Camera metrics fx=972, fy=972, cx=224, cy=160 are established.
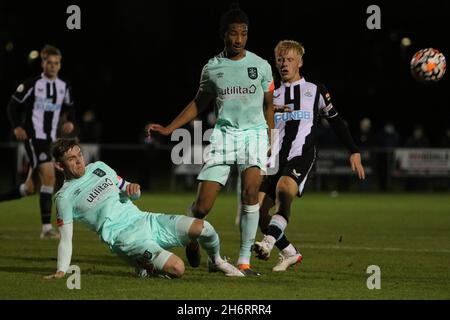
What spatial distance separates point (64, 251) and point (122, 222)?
64 centimetres

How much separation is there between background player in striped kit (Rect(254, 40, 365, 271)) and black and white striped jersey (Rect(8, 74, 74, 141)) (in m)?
4.65

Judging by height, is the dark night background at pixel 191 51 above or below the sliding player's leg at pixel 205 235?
above

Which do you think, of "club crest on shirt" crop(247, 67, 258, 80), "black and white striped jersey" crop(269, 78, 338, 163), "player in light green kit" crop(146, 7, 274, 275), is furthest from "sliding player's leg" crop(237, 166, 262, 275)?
"black and white striped jersey" crop(269, 78, 338, 163)

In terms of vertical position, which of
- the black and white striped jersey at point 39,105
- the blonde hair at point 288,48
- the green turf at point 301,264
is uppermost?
the blonde hair at point 288,48

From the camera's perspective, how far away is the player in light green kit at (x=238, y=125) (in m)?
8.73

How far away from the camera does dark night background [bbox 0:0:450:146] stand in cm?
3841

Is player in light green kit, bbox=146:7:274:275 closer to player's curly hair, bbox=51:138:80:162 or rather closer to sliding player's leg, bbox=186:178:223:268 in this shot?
sliding player's leg, bbox=186:178:223:268

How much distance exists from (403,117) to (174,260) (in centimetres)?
3386

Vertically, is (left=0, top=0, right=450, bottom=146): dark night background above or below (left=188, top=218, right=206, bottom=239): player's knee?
above

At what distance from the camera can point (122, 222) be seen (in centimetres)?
855

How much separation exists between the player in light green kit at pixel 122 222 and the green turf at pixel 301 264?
0.62ft

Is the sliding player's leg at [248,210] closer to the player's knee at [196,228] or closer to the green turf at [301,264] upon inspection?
Answer: the green turf at [301,264]

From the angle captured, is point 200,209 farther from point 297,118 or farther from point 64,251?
point 297,118

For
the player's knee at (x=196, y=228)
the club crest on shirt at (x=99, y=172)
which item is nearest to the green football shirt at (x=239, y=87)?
the player's knee at (x=196, y=228)
